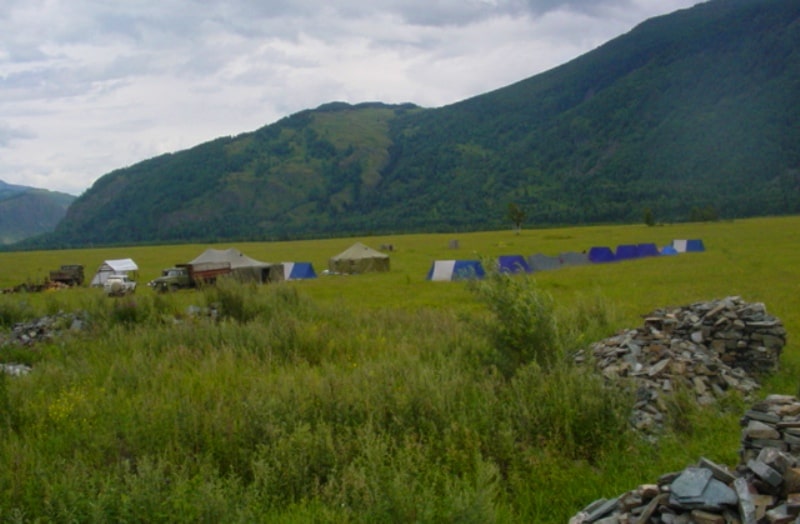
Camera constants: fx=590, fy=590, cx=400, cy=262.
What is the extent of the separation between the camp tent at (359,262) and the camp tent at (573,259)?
11.9 meters

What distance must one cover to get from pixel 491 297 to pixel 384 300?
48.5 feet

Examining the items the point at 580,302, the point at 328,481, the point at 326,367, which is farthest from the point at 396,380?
the point at 580,302

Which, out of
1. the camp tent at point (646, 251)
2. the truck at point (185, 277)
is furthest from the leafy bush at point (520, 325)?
the camp tent at point (646, 251)

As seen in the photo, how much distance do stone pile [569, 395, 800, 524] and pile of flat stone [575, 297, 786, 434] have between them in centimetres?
245

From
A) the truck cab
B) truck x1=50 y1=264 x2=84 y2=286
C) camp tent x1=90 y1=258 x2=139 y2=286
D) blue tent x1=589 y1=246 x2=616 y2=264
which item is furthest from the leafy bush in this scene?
truck x1=50 y1=264 x2=84 y2=286

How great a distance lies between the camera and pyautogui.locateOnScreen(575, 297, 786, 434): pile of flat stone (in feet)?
24.8

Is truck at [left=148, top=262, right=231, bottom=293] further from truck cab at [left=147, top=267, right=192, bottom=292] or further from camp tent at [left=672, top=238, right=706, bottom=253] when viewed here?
camp tent at [left=672, top=238, right=706, bottom=253]

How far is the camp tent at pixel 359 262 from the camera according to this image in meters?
40.6

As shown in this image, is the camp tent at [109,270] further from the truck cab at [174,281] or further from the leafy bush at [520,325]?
the leafy bush at [520,325]

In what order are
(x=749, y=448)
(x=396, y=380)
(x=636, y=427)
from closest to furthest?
(x=749, y=448) → (x=636, y=427) → (x=396, y=380)

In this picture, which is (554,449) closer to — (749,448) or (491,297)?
(749,448)

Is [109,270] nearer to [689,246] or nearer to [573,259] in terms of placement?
[573,259]

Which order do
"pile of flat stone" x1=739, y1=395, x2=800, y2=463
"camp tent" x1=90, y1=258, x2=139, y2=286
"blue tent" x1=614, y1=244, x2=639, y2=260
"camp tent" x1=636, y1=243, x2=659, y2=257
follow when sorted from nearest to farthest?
"pile of flat stone" x1=739, y1=395, x2=800, y2=463
"camp tent" x1=90, y1=258, x2=139, y2=286
"blue tent" x1=614, y1=244, x2=639, y2=260
"camp tent" x1=636, y1=243, x2=659, y2=257

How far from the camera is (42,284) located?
121 ft
